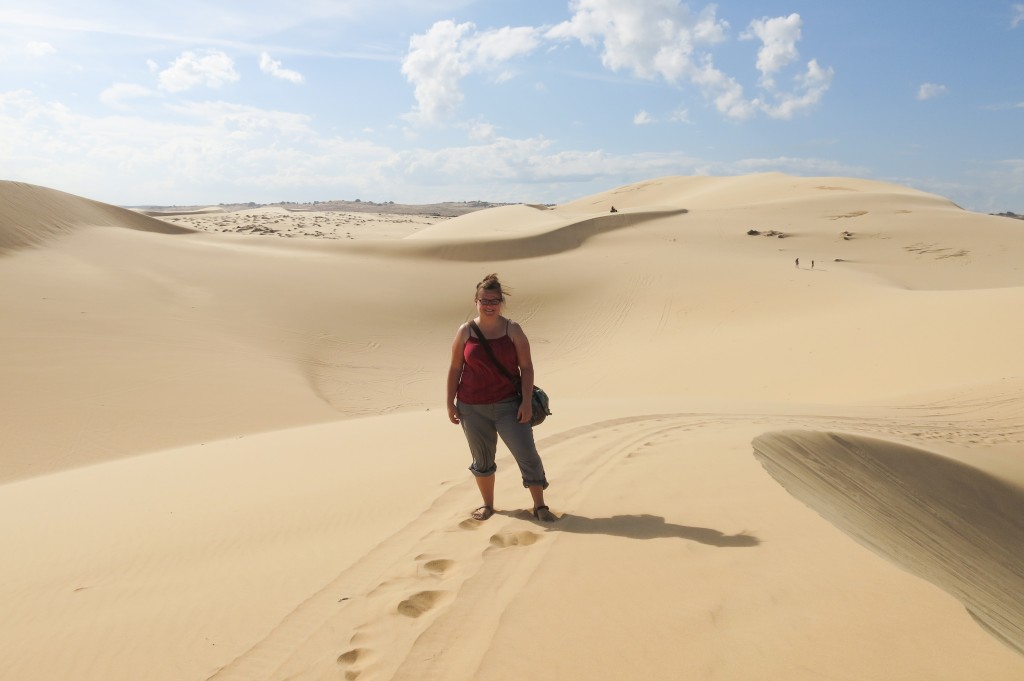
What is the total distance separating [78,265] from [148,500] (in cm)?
1355

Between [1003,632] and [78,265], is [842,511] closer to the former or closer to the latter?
[1003,632]

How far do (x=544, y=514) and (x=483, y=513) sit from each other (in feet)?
1.27

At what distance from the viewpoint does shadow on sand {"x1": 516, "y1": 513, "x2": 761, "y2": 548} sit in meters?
3.85

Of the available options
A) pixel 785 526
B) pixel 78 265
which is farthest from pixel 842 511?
pixel 78 265

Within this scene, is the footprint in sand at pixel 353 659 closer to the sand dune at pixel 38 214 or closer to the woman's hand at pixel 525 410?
the woman's hand at pixel 525 410

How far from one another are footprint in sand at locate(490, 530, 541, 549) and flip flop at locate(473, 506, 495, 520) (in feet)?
1.18

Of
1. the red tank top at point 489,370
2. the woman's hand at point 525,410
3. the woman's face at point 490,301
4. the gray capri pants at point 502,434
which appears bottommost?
the gray capri pants at point 502,434

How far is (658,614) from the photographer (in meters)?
3.04

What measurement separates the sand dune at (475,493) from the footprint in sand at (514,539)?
33 millimetres

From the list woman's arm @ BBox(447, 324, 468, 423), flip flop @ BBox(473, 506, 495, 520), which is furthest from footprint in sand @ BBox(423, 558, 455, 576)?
woman's arm @ BBox(447, 324, 468, 423)

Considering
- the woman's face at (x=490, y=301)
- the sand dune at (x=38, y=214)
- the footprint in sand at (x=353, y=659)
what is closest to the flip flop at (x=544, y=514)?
the woman's face at (x=490, y=301)

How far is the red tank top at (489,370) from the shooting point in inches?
167

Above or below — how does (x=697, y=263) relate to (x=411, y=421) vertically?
above

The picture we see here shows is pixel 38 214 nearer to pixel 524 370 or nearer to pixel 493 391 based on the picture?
pixel 493 391
